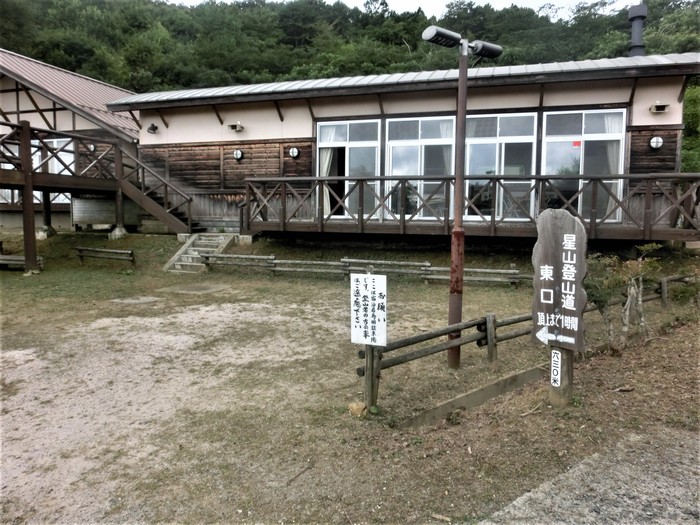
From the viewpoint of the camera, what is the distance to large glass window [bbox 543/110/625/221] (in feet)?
34.9

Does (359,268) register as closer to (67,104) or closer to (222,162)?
(222,162)

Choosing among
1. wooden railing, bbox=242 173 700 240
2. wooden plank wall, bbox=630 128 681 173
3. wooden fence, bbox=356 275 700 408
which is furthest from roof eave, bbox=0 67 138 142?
wooden plank wall, bbox=630 128 681 173

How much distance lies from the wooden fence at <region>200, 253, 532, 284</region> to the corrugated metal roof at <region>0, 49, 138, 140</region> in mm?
8809

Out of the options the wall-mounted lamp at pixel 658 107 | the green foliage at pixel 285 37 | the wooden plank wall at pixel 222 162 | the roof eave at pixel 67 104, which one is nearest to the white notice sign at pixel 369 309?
the wooden plank wall at pixel 222 162

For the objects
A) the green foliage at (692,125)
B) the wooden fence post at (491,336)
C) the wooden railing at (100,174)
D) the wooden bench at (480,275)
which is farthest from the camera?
the green foliage at (692,125)

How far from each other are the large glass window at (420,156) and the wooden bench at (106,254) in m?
7.15

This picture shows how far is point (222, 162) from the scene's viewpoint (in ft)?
48.8

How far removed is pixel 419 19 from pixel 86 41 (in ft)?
88.3

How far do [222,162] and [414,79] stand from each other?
6.90 metres

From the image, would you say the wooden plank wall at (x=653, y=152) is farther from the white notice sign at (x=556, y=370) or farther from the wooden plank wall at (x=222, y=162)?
the white notice sign at (x=556, y=370)

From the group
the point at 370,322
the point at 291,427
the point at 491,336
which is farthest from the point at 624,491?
the point at 291,427

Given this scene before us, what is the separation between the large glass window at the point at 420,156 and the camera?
11.8m

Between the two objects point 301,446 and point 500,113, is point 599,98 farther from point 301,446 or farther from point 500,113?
point 301,446

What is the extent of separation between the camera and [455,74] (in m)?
11.9
